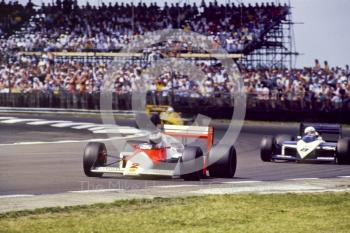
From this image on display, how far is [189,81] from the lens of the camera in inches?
1463

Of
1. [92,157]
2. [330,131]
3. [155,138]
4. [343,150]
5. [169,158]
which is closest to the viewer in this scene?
[92,157]

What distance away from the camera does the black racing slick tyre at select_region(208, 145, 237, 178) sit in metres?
16.0

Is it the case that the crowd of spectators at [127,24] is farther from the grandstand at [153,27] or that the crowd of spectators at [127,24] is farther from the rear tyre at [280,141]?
the rear tyre at [280,141]

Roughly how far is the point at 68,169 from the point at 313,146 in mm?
5949

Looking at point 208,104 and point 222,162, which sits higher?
point 208,104

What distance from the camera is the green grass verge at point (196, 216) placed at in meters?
9.84

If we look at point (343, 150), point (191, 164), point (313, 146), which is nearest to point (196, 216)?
point (191, 164)

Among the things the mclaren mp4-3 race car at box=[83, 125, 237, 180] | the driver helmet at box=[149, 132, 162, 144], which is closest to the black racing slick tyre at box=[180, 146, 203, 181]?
the mclaren mp4-3 race car at box=[83, 125, 237, 180]

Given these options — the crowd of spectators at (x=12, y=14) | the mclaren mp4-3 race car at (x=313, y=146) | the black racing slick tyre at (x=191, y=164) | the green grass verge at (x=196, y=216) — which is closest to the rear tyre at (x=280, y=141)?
the mclaren mp4-3 race car at (x=313, y=146)

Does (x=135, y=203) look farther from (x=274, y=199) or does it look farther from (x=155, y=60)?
(x=155, y=60)

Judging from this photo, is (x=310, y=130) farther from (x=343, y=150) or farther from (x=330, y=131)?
(x=343, y=150)

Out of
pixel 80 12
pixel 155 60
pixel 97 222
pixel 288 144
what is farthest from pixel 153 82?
pixel 97 222

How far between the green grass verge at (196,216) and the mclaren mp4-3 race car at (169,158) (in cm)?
284

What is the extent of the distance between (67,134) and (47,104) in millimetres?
10688
